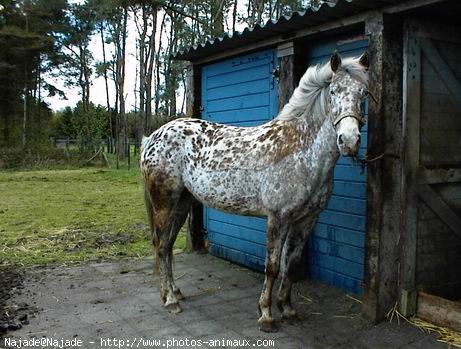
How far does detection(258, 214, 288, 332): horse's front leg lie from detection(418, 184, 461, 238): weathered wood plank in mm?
1142

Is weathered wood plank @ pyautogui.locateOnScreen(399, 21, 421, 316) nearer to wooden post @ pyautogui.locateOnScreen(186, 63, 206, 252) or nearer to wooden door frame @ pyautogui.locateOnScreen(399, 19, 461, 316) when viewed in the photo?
wooden door frame @ pyautogui.locateOnScreen(399, 19, 461, 316)

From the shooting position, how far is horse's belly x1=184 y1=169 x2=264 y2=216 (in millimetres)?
3518

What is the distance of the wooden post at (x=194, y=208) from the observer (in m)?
5.76

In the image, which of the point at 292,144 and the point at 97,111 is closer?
the point at 292,144

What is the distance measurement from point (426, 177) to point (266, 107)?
Answer: 188 cm

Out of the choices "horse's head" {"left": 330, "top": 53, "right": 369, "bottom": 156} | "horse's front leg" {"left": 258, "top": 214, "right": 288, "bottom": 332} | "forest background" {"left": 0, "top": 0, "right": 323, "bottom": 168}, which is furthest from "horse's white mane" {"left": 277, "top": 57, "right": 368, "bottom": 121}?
"forest background" {"left": 0, "top": 0, "right": 323, "bottom": 168}

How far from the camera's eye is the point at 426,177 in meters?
3.44

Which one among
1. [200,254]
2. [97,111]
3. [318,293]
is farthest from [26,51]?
[318,293]

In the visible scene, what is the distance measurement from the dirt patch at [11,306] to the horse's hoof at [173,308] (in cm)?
110

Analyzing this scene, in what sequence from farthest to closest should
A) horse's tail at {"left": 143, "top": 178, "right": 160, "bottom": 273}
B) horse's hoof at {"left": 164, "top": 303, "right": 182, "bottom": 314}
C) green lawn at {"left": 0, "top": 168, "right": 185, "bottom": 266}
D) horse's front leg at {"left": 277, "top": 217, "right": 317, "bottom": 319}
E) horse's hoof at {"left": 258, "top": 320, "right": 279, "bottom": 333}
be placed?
green lawn at {"left": 0, "top": 168, "right": 185, "bottom": 266} < horse's tail at {"left": 143, "top": 178, "right": 160, "bottom": 273} < horse's hoof at {"left": 164, "top": 303, "right": 182, "bottom": 314} < horse's front leg at {"left": 277, "top": 217, "right": 317, "bottom": 319} < horse's hoof at {"left": 258, "top": 320, "right": 279, "bottom": 333}

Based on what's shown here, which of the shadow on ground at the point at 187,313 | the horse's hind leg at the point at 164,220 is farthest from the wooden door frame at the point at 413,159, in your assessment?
the horse's hind leg at the point at 164,220

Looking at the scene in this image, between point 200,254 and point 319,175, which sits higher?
point 319,175

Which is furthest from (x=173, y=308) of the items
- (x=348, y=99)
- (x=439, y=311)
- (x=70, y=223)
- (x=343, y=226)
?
(x=70, y=223)

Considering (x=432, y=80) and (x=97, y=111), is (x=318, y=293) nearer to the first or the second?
(x=432, y=80)
